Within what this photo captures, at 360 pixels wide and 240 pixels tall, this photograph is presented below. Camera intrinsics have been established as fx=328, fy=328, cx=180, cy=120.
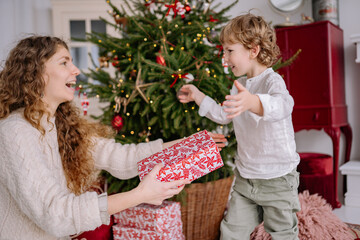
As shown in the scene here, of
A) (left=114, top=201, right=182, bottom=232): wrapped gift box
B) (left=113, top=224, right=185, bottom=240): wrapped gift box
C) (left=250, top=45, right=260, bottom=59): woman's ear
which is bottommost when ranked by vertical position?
(left=113, top=224, right=185, bottom=240): wrapped gift box

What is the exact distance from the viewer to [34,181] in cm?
104

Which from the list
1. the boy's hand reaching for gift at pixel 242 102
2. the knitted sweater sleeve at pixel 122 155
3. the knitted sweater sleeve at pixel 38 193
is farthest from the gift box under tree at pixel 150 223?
the boy's hand reaching for gift at pixel 242 102

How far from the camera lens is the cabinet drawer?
2521 mm

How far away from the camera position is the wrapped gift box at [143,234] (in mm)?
1601

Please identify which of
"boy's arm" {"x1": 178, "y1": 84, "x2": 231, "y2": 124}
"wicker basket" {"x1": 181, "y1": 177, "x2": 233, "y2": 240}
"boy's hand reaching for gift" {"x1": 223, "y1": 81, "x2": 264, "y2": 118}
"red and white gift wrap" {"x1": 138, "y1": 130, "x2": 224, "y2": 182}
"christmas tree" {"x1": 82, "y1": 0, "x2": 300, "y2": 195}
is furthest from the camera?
"wicker basket" {"x1": 181, "y1": 177, "x2": 233, "y2": 240}

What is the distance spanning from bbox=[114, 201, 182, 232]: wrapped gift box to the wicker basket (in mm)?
120

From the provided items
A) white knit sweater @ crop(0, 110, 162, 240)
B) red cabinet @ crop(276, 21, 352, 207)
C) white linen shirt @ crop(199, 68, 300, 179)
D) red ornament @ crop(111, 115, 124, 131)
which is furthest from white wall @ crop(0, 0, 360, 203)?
white knit sweater @ crop(0, 110, 162, 240)

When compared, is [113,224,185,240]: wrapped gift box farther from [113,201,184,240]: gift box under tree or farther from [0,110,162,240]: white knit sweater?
[0,110,162,240]: white knit sweater

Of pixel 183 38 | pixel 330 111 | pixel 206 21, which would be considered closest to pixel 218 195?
pixel 183 38

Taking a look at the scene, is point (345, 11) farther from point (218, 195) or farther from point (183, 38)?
point (218, 195)

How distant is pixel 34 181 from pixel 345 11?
285 cm

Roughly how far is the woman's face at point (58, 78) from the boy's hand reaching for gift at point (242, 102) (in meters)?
0.65

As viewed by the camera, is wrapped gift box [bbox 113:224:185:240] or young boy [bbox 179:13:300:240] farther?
wrapped gift box [bbox 113:224:185:240]

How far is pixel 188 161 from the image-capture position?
1.15 meters
